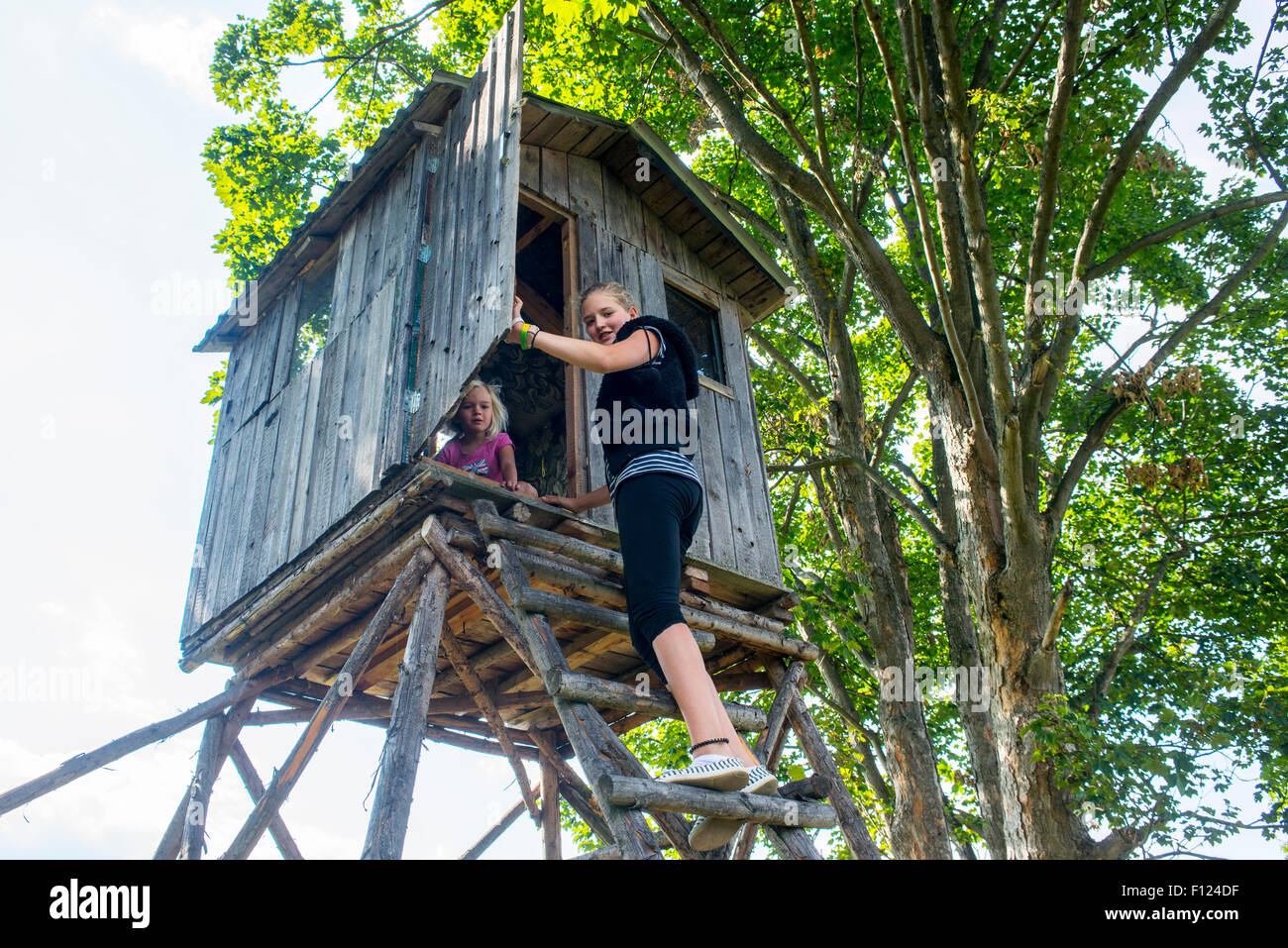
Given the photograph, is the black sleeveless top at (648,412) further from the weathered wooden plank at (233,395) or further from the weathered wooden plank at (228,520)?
the weathered wooden plank at (233,395)

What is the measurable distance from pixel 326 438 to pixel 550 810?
148 inches

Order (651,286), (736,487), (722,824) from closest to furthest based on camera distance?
(722,824) < (736,487) < (651,286)

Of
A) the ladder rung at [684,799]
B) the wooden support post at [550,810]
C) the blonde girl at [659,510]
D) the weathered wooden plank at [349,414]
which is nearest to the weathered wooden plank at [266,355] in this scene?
the weathered wooden plank at [349,414]

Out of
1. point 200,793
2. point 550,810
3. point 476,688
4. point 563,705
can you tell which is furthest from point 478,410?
point 550,810

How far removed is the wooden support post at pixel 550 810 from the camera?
7836mm

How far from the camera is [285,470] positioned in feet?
22.0

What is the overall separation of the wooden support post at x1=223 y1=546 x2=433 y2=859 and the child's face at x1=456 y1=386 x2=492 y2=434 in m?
1.53

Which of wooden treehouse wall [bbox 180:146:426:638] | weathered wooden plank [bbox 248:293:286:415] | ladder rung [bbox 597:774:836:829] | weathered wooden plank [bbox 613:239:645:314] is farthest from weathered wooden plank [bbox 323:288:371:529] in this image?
ladder rung [bbox 597:774:836:829]

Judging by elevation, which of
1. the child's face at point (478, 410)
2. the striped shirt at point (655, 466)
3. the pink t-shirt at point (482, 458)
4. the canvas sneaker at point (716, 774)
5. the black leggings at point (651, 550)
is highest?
the child's face at point (478, 410)

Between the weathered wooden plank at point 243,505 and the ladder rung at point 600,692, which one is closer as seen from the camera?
the ladder rung at point 600,692

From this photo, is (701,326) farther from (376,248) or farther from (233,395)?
(233,395)

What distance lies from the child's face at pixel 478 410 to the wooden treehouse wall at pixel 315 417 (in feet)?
2.39
